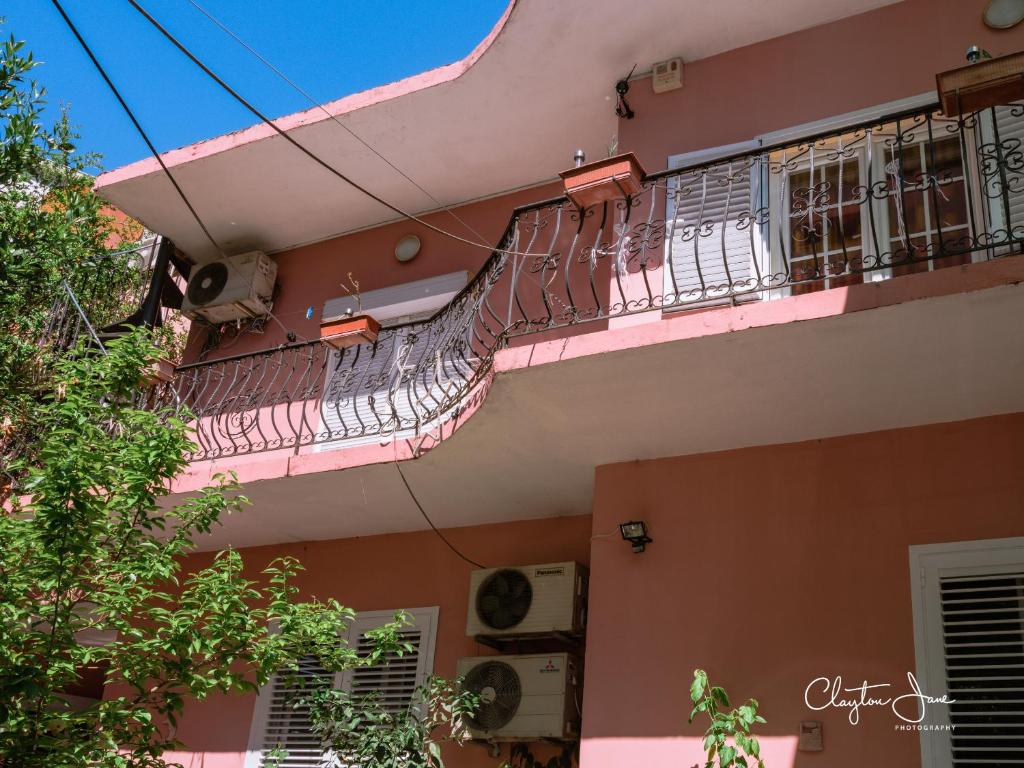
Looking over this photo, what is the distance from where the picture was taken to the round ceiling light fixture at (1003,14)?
23.4 feet

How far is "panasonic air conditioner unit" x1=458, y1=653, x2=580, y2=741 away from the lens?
24.1ft

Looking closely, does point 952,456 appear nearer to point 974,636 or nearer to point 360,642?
point 974,636

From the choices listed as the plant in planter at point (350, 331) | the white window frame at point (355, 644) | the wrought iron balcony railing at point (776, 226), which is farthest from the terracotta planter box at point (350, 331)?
the white window frame at point (355, 644)

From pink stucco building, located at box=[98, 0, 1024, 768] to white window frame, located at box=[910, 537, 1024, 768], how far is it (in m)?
0.02

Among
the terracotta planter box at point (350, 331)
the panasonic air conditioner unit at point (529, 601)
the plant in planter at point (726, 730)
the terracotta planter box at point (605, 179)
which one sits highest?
the terracotta planter box at point (605, 179)

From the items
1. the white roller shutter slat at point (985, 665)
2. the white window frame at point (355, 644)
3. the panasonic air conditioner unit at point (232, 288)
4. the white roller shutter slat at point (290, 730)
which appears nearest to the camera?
the white roller shutter slat at point (985, 665)

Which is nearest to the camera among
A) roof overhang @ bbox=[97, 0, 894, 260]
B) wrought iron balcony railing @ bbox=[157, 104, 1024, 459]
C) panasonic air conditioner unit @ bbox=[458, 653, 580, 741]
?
wrought iron balcony railing @ bbox=[157, 104, 1024, 459]

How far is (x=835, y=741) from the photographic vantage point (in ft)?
19.4

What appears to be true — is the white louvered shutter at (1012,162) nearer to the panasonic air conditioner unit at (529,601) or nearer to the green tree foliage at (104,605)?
the panasonic air conditioner unit at (529,601)

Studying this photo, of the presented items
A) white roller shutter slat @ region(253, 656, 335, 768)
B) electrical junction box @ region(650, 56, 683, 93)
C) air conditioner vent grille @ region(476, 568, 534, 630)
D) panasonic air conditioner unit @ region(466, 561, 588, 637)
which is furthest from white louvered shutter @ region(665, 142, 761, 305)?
white roller shutter slat @ region(253, 656, 335, 768)

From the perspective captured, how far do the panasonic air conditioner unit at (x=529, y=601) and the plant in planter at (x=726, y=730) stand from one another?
1642 mm

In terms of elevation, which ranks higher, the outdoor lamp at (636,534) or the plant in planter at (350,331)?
the plant in planter at (350,331)

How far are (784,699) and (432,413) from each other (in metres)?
3.24

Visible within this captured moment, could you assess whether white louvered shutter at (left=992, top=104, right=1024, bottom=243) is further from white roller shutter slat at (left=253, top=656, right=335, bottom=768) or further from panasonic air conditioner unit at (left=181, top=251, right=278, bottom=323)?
panasonic air conditioner unit at (left=181, top=251, right=278, bottom=323)
